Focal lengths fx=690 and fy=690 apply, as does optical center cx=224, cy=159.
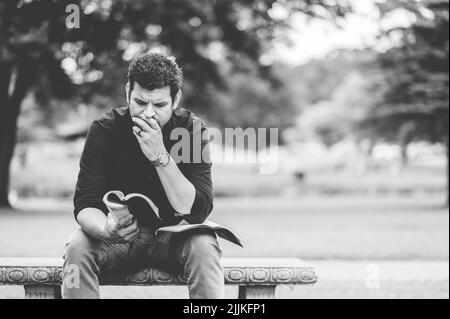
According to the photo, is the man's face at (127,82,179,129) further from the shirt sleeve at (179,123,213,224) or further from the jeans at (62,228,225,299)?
the jeans at (62,228,225,299)

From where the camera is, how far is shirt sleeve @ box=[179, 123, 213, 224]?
3.70 metres

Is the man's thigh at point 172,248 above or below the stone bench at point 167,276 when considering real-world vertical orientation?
above

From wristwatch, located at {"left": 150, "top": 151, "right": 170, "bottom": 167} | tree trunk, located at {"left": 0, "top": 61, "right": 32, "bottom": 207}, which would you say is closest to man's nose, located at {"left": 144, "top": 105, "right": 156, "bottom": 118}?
wristwatch, located at {"left": 150, "top": 151, "right": 170, "bottom": 167}

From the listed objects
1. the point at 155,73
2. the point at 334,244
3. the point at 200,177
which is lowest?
the point at 334,244

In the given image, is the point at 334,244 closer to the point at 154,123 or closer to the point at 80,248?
the point at 154,123

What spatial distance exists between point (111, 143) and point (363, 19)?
14.2m

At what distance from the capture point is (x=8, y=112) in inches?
746

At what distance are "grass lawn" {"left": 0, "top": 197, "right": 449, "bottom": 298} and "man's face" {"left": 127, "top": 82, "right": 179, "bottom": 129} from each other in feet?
9.93

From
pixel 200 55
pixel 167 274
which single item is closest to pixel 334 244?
pixel 167 274

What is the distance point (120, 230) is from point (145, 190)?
0.43 metres

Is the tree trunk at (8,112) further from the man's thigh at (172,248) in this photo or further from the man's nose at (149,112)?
the man's thigh at (172,248)

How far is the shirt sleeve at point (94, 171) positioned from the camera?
3760 mm

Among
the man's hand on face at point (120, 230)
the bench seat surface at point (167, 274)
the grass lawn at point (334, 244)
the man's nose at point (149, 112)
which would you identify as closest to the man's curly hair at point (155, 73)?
the man's nose at point (149, 112)
